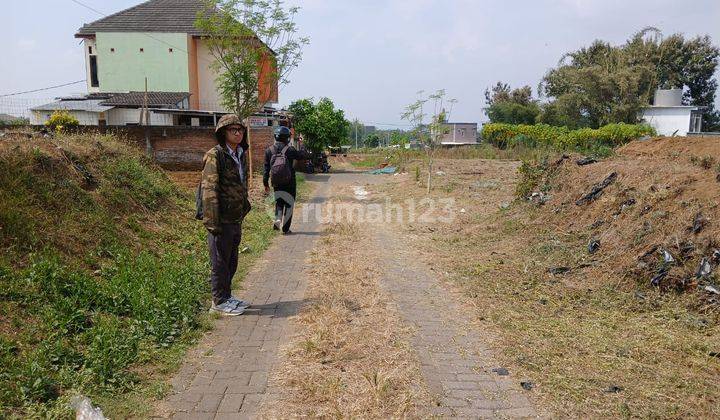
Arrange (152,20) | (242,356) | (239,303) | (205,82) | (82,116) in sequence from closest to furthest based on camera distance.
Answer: (242,356) → (239,303) → (82,116) → (152,20) → (205,82)

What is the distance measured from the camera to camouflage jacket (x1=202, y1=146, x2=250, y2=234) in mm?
4281

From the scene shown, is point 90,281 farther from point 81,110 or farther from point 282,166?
point 81,110

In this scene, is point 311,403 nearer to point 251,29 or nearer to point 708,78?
point 251,29

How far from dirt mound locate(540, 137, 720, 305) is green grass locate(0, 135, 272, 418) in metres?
4.35

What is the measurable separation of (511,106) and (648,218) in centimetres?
4631

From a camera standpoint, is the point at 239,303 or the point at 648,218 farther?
the point at 648,218

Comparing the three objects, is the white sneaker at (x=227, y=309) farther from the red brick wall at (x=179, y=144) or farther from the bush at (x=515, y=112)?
the bush at (x=515, y=112)

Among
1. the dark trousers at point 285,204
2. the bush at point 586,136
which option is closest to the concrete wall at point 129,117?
the dark trousers at point 285,204

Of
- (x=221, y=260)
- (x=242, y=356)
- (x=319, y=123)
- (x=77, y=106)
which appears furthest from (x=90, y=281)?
(x=77, y=106)

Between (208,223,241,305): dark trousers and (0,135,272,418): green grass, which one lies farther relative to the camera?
(208,223,241,305): dark trousers

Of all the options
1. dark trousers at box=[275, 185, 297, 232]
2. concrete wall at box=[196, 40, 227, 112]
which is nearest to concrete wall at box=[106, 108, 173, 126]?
concrete wall at box=[196, 40, 227, 112]

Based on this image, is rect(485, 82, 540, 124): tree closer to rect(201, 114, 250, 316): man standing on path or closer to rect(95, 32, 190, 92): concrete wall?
rect(95, 32, 190, 92): concrete wall

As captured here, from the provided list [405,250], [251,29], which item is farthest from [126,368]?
[251,29]

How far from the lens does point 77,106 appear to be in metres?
25.3
